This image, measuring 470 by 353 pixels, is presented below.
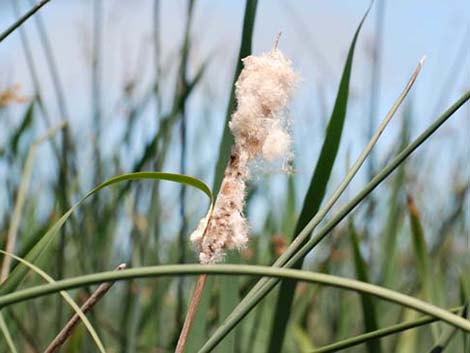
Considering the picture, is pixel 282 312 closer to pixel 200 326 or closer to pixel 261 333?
pixel 200 326

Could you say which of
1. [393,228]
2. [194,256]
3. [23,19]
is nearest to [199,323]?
[23,19]

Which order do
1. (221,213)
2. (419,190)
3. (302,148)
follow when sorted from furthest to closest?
1. (419,190)
2. (302,148)
3. (221,213)

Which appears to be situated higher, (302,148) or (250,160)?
(302,148)

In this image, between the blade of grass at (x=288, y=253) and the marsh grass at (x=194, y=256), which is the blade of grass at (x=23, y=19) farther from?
the blade of grass at (x=288, y=253)

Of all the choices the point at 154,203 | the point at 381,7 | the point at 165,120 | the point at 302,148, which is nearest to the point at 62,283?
the point at 154,203

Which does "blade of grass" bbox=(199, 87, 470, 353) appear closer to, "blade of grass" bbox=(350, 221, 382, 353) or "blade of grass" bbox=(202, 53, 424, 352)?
"blade of grass" bbox=(202, 53, 424, 352)

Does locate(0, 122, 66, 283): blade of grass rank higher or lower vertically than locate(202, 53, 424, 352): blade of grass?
higher

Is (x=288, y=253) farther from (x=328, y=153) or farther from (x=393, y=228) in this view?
(x=393, y=228)

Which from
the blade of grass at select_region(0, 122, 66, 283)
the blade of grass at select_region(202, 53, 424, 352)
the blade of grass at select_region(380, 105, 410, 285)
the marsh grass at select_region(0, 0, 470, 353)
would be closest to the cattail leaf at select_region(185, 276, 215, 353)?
the marsh grass at select_region(0, 0, 470, 353)

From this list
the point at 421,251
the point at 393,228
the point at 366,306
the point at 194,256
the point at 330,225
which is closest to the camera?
the point at 330,225
